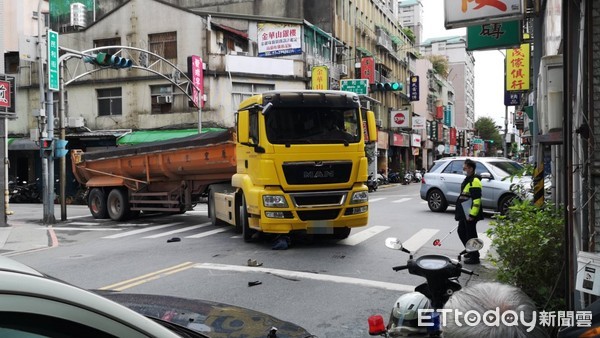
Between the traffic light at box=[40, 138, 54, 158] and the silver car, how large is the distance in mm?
12294

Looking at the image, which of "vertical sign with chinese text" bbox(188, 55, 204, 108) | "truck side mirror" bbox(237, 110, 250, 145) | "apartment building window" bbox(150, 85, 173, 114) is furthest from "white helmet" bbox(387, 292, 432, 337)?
"apartment building window" bbox(150, 85, 173, 114)

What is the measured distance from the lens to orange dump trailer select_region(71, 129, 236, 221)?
44.4ft

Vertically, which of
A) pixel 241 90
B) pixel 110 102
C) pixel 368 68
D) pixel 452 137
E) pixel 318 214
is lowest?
pixel 318 214

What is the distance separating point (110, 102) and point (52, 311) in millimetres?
32721

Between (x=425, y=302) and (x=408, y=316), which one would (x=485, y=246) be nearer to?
(x=425, y=302)

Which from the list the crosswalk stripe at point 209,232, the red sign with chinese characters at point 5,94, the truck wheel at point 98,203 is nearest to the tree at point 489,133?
the truck wheel at point 98,203

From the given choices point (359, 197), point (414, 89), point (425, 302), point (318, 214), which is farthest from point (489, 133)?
point (425, 302)

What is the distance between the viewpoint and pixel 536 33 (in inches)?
354

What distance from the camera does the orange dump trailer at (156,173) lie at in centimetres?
1355

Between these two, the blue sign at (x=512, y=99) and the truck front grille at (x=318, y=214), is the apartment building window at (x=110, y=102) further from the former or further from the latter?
the truck front grille at (x=318, y=214)

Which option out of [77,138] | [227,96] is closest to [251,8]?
[227,96]

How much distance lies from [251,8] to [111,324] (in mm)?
38767

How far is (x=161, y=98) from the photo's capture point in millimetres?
30750

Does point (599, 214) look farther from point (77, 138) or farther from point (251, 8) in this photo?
point (251, 8)
